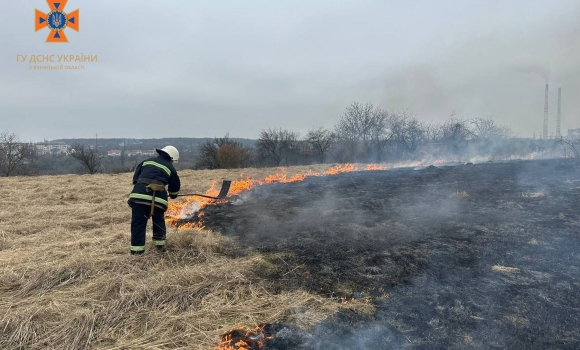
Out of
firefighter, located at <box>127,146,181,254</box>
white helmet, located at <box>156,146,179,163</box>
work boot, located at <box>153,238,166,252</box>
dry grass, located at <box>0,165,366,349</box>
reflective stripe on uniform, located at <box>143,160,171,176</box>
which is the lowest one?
dry grass, located at <box>0,165,366,349</box>

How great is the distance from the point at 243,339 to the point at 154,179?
3.15 meters

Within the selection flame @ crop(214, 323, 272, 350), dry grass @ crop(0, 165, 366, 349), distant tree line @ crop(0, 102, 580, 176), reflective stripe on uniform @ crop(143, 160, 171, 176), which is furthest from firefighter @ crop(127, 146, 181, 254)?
distant tree line @ crop(0, 102, 580, 176)

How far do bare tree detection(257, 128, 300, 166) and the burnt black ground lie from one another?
31.1 metres

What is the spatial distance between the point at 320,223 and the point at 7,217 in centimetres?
762

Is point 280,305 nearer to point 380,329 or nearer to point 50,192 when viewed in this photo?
point 380,329

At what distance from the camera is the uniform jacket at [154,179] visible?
16.9 feet

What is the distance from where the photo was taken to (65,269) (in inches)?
177

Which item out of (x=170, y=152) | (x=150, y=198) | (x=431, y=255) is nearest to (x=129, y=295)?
(x=150, y=198)

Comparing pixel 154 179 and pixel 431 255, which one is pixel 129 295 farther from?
pixel 431 255

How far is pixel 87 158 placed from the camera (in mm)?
32281

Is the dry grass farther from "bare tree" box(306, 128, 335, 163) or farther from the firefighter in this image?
"bare tree" box(306, 128, 335, 163)

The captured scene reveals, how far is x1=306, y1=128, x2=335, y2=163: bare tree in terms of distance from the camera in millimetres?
37812

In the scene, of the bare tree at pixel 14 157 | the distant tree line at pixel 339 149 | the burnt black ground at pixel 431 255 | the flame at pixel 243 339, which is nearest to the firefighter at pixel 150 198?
the burnt black ground at pixel 431 255

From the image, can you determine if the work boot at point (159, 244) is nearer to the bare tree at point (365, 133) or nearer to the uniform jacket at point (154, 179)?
the uniform jacket at point (154, 179)
